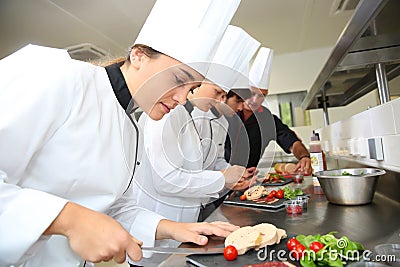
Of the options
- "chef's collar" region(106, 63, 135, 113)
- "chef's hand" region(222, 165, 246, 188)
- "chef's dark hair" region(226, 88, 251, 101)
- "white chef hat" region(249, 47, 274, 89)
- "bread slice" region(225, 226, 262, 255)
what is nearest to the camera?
"bread slice" region(225, 226, 262, 255)

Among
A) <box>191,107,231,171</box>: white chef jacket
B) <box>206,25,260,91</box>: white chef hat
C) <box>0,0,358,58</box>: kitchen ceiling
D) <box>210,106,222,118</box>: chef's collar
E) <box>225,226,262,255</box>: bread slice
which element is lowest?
<box>225,226,262,255</box>: bread slice

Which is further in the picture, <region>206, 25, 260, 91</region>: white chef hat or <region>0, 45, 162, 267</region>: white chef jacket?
<region>206, 25, 260, 91</region>: white chef hat

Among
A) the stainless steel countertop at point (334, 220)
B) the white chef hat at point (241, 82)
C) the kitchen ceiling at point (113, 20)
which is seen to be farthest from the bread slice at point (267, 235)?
the kitchen ceiling at point (113, 20)

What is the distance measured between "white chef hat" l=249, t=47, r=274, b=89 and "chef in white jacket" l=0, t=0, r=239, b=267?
1170 mm

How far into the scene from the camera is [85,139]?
714mm

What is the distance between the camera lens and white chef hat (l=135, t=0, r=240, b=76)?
3.07 feet

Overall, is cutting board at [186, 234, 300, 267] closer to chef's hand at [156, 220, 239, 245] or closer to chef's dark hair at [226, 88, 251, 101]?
chef's hand at [156, 220, 239, 245]

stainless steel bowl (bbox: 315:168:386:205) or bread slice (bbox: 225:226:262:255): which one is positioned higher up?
stainless steel bowl (bbox: 315:168:386:205)

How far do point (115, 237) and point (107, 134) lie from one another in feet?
1.04

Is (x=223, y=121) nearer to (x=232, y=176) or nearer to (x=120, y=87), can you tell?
(x=232, y=176)

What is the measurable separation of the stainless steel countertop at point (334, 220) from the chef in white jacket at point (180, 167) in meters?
0.18

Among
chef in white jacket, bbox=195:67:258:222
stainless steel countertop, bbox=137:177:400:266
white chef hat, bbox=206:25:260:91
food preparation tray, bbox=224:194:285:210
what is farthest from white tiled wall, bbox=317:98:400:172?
white chef hat, bbox=206:25:260:91

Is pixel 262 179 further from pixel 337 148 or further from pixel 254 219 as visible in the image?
pixel 254 219

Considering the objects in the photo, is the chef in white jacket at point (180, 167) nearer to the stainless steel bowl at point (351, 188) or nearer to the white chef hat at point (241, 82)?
the white chef hat at point (241, 82)
